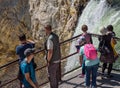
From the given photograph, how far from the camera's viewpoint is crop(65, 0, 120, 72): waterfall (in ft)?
51.2

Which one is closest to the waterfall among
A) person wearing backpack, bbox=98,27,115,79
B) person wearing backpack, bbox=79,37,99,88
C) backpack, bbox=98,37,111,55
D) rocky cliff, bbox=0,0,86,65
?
rocky cliff, bbox=0,0,86,65

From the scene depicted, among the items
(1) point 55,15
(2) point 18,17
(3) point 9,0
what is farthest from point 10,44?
(3) point 9,0

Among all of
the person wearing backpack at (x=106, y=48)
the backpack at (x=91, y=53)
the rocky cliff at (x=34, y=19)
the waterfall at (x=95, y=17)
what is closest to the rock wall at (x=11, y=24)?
the rocky cliff at (x=34, y=19)

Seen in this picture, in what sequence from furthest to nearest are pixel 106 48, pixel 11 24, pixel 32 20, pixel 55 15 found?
pixel 11 24 < pixel 32 20 < pixel 55 15 < pixel 106 48

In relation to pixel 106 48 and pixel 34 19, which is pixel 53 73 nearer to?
pixel 106 48

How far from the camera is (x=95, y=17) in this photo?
17594 millimetres

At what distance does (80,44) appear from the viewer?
10859mm

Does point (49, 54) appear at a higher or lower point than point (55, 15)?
lower

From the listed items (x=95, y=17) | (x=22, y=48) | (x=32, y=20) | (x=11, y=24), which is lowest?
(x=11, y=24)

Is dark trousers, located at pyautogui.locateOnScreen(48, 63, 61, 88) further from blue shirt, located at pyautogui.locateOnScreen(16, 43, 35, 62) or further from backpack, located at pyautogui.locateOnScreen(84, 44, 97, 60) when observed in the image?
blue shirt, located at pyautogui.locateOnScreen(16, 43, 35, 62)

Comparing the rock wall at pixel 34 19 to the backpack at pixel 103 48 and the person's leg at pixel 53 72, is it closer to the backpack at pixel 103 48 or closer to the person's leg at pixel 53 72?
the backpack at pixel 103 48

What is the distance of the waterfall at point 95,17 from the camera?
1562 cm

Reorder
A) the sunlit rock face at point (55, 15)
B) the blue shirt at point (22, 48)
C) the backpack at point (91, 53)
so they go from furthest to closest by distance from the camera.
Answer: the sunlit rock face at point (55, 15) → the backpack at point (91, 53) → the blue shirt at point (22, 48)

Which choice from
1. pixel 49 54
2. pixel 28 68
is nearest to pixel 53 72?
pixel 49 54
